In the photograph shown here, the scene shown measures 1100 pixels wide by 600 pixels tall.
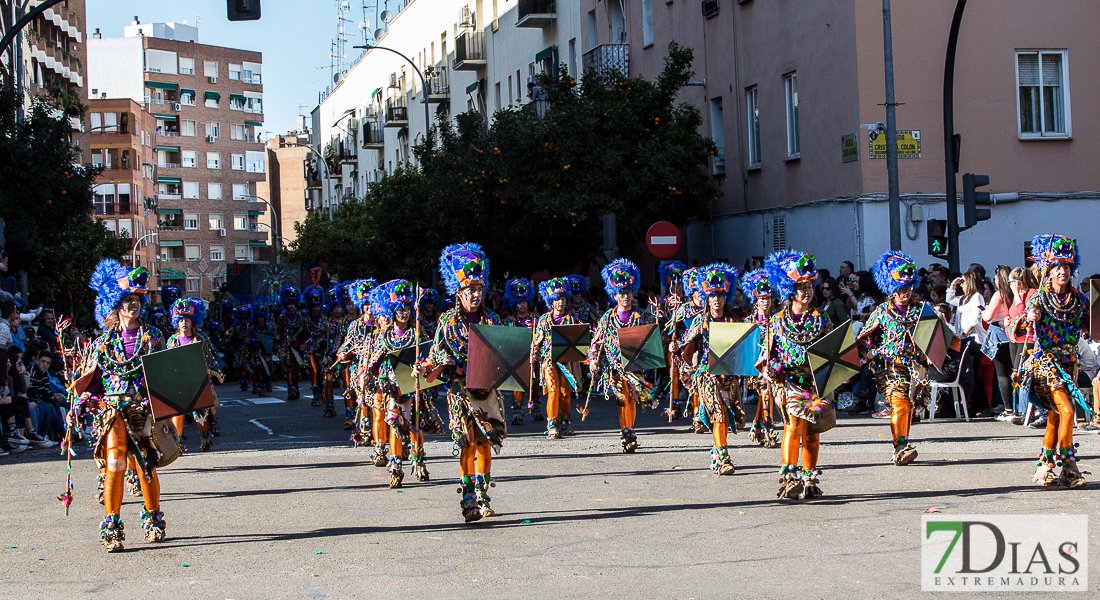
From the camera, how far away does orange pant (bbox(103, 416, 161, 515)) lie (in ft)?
27.4

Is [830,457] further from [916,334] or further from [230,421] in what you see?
[230,421]

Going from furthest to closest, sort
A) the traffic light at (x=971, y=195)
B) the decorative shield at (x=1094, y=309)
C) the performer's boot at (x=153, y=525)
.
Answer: the traffic light at (x=971, y=195) < the decorative shield at (x=1094, y=309) < the performer's boot at (x=153, y=525)

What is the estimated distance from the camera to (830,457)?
11.9 meters

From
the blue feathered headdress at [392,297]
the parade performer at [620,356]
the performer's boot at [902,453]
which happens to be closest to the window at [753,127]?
the parade performer at [620,356]

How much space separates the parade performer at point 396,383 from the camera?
10531mm

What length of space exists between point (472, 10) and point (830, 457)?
131ft

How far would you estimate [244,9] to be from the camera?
1722 cm

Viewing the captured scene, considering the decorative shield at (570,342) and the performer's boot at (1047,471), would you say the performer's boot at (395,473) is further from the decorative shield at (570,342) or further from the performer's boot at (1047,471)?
the performer's boot at (1047,471)

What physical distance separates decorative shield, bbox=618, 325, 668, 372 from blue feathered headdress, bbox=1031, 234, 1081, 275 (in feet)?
13.1

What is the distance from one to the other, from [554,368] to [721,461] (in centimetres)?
366

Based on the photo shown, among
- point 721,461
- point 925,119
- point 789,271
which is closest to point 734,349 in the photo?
point 789,271

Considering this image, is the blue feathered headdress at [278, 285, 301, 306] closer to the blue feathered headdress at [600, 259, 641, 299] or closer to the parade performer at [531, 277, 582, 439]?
the parade performer at [531, 277, 582, 439]

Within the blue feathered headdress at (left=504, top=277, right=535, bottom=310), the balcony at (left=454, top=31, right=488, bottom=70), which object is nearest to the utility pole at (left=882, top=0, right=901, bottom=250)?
the blue feathered headdress at (left=504, top=277, right=535, bottom=310)

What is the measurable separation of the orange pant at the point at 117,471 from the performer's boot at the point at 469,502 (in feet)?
6.55
